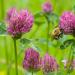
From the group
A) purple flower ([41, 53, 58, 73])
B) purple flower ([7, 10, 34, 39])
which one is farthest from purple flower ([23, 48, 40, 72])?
purple flower ([7, 10, 34, 39])

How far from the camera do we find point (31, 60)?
6.63ft

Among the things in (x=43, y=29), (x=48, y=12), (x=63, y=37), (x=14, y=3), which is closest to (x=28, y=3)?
(x=14, y=3)

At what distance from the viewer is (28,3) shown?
17.4ft

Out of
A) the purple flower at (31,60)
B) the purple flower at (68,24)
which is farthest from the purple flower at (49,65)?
the purple flower at (68,24)

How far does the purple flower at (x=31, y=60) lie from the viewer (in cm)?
201

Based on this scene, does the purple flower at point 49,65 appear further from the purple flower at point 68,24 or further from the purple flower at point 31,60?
the purple flower at point 68,24

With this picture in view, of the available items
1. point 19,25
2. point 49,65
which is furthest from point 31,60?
point 19,25

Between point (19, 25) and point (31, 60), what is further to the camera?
point (31, 60)

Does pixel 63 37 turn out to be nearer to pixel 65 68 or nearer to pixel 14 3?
pixel 65 68

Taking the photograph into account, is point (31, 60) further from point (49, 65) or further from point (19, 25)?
point (19, 25)

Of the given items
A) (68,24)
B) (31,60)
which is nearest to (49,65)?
(31,60)

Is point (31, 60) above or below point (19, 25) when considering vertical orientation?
below

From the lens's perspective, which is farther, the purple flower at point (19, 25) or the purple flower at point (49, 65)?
the purple flower at point (49, 65)

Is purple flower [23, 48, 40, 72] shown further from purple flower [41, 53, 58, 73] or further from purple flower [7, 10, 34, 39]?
purple flower [7, 10, 34, 39]
